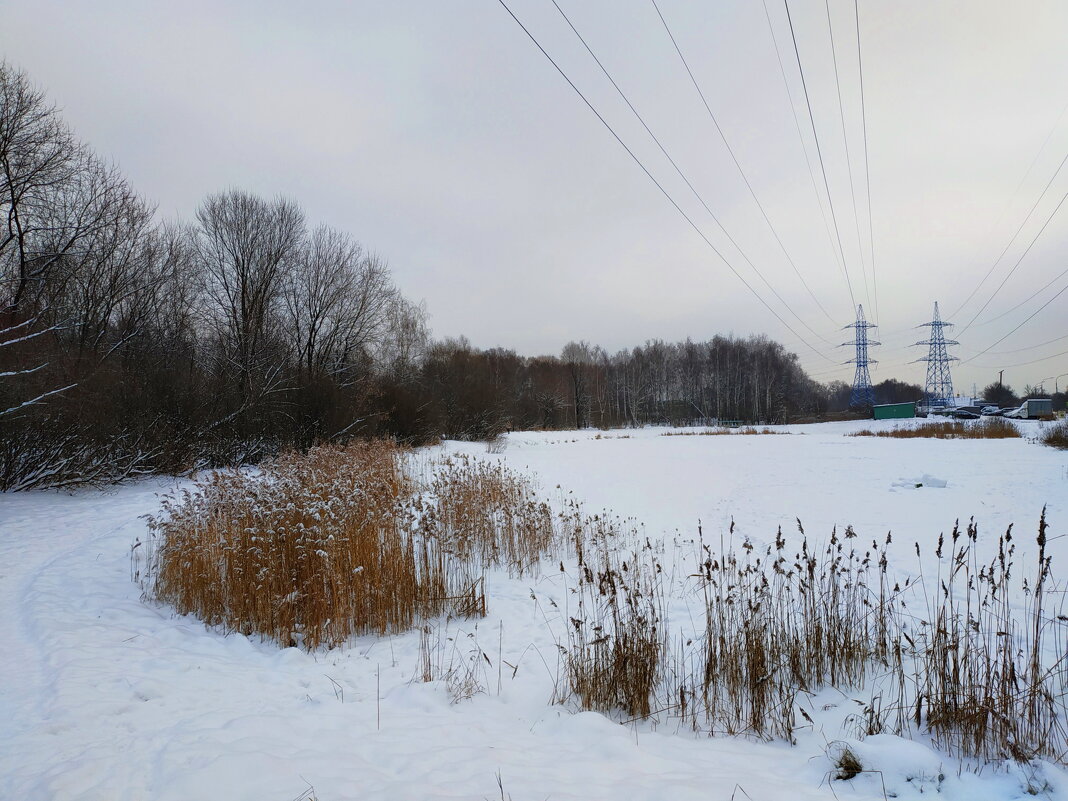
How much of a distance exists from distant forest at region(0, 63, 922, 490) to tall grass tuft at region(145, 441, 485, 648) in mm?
6768

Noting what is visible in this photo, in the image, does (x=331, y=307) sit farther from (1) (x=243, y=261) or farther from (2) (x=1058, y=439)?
(2) (x=1058, y=439)

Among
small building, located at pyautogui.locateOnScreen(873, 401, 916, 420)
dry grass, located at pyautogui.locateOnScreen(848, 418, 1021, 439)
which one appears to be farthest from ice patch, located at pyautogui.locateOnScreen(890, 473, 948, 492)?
small building, located at pyautogui.locateOnScreen(873, 401, 916, 420)

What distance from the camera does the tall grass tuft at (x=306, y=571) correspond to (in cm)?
509

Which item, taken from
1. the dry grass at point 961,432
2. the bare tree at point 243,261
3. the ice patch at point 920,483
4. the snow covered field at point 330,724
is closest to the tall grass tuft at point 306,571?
the snow covered field at point 330,724

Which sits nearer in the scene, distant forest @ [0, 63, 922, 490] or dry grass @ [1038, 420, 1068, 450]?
distant forest @ [0, 63, 922, 490]

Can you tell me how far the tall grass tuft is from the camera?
5.09m

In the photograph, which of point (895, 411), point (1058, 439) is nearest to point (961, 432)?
point (1058, 439)

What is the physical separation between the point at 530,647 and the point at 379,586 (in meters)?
1.65

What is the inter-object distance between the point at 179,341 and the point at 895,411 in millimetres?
50280

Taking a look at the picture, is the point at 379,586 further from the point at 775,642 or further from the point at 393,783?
the point at 775,642

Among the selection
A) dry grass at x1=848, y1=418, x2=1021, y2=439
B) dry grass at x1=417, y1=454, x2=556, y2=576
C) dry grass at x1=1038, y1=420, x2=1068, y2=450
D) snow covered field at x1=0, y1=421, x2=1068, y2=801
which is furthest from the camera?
dry grass at x1=848, y1=418, x2=1021, y2=439

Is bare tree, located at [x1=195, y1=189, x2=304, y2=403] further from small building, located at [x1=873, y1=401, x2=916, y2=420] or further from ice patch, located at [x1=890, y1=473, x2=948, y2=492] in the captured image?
small building, located at [x1=873, y1=401, x2=916, y2=420]

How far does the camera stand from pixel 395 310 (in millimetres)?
33062

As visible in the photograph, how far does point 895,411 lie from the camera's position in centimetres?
4434
